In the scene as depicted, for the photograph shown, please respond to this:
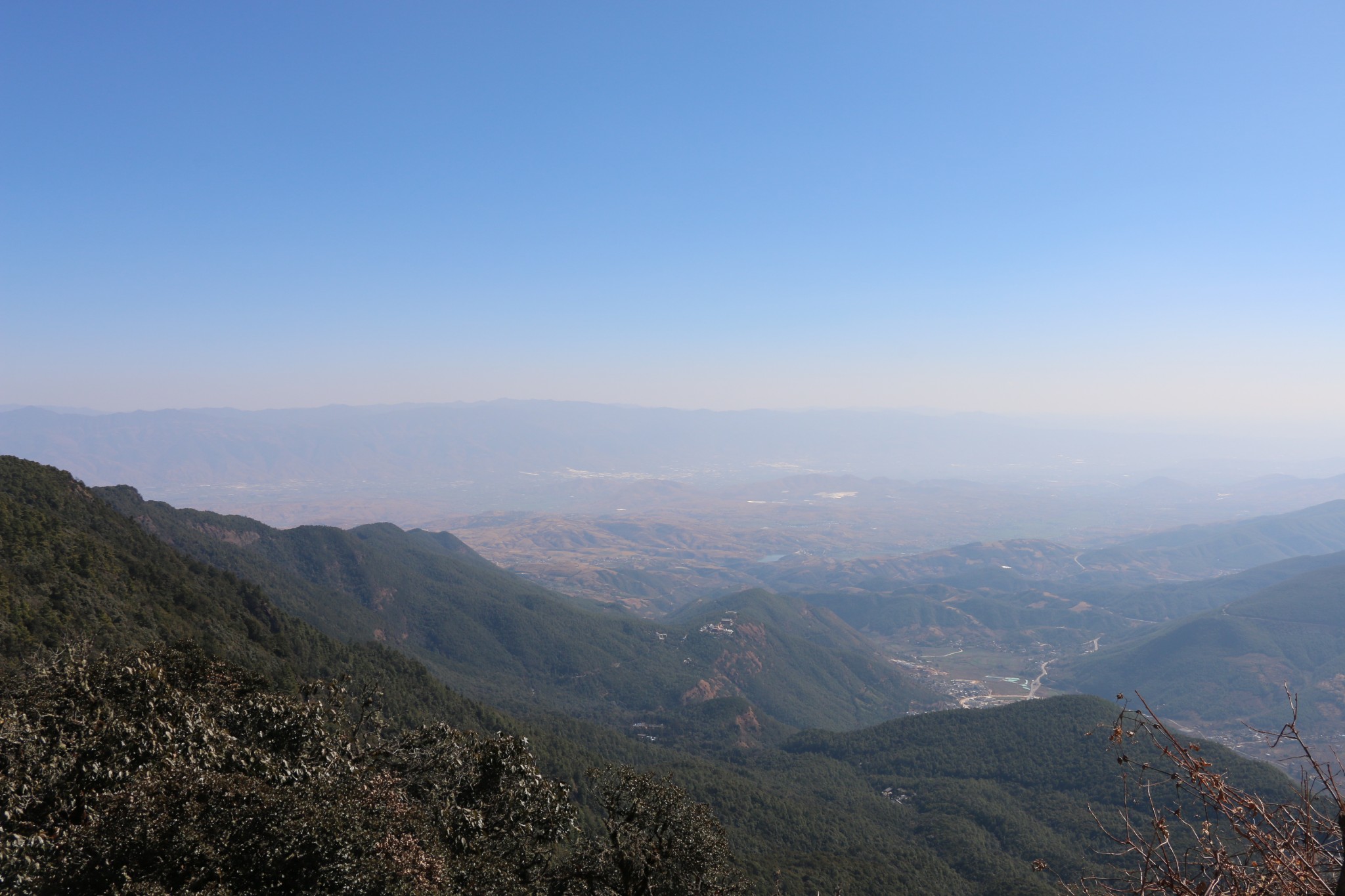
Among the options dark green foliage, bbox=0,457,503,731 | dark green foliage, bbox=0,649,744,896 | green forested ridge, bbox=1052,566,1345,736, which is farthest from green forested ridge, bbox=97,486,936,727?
dark green foliage, bbox=0,649,744,896

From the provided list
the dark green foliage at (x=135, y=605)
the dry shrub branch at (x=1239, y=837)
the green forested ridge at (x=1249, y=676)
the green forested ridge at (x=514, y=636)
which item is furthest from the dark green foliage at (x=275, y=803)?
the green forested ridge at (x=1249, y=676)

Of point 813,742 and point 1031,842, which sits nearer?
point 1031,842

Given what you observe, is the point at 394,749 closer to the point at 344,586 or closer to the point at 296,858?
the point at 296,858

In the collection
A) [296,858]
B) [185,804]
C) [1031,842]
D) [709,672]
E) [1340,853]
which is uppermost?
[1340,853]

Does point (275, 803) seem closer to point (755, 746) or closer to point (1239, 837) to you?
point (1239, 837)

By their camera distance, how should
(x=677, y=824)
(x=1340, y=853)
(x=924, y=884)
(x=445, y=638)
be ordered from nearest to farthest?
(x=1340, y=853), (x=677, y=824), (x=924, y=884), (x=445, y=638)

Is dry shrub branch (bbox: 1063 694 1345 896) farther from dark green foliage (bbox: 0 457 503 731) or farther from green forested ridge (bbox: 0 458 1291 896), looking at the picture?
green forested ridge (bbox: 0 458 1291 896)

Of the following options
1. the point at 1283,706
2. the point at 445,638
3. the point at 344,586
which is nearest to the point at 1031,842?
the point at 445,638
